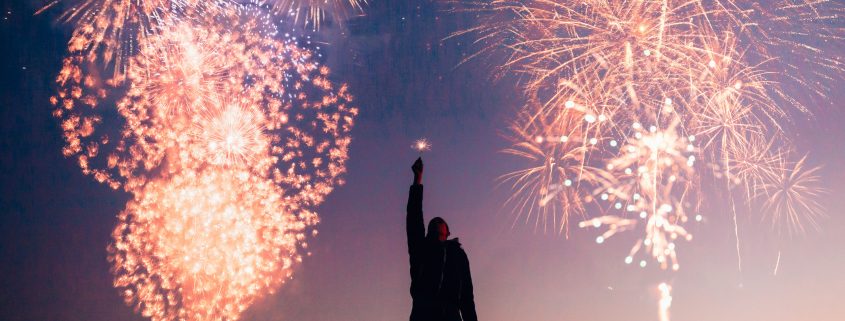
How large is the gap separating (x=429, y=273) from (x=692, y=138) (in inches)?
411

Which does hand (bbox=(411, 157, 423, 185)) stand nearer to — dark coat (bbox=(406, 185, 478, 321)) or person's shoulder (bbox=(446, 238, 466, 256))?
dark coat (bbox=(406, 185, 478, 321))

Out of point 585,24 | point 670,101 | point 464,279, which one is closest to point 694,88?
point 670,101

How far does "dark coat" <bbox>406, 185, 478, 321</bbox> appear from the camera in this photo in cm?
420

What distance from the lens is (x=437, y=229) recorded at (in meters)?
4.22

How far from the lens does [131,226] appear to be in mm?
14797

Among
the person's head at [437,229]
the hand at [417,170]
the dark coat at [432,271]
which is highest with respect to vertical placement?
the hand at [417,170]

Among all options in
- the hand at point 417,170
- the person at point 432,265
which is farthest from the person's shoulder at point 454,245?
the hand at point 417,170

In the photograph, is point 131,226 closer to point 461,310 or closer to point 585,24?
point 585,24

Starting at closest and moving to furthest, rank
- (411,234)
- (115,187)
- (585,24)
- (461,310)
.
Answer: (411,234) → (461,310) → (585,24) → (115,187)

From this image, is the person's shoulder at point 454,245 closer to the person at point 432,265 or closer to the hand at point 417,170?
the person at point 432,265

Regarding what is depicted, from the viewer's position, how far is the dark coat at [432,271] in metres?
4.20

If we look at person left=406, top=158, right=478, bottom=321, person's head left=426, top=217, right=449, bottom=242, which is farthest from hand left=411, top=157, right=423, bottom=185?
person's head left=426, top=217, right=449, bottom=242

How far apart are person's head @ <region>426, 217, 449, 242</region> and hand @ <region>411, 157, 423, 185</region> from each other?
0.79 feet

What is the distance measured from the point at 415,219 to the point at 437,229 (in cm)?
15
